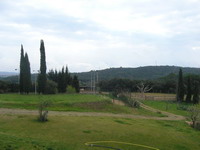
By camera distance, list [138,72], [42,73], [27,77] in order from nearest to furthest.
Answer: [27,77]
[42,73]
[138,72]

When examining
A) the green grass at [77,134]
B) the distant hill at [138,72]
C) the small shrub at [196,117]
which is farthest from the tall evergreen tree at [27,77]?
the distant hill at [138,72]

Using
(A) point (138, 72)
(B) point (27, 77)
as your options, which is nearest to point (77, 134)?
(B) point (27, 77)

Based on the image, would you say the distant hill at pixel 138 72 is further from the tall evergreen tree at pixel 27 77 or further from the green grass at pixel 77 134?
the green grass at pixel 77 134

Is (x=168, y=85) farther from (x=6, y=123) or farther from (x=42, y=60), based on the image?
(x=6, y=123)

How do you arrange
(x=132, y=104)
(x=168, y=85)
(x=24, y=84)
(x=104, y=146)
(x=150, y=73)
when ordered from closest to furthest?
(x=104, y=146)
(x=132, y=104)
(x=24, y=84)
(x=168, y=85)
(x=150, y=73)

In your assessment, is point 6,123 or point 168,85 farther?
point 168,85

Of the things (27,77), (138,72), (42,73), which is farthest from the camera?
(138,72)

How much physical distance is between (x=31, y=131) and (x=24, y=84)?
98.0 feet

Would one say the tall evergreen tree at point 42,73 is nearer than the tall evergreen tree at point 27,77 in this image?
No

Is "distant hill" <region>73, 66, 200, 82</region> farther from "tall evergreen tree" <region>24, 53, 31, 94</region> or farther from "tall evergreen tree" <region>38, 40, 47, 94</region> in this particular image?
"tall evergreen tree" <region>24, 53, 31, 94</region>

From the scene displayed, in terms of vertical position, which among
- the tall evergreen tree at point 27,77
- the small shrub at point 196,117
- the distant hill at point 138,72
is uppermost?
the distant hill at point 138,72

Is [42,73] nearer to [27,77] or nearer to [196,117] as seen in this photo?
[27,77]

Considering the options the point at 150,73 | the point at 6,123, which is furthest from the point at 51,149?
the point at 150,73

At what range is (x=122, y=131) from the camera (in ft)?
52.2
